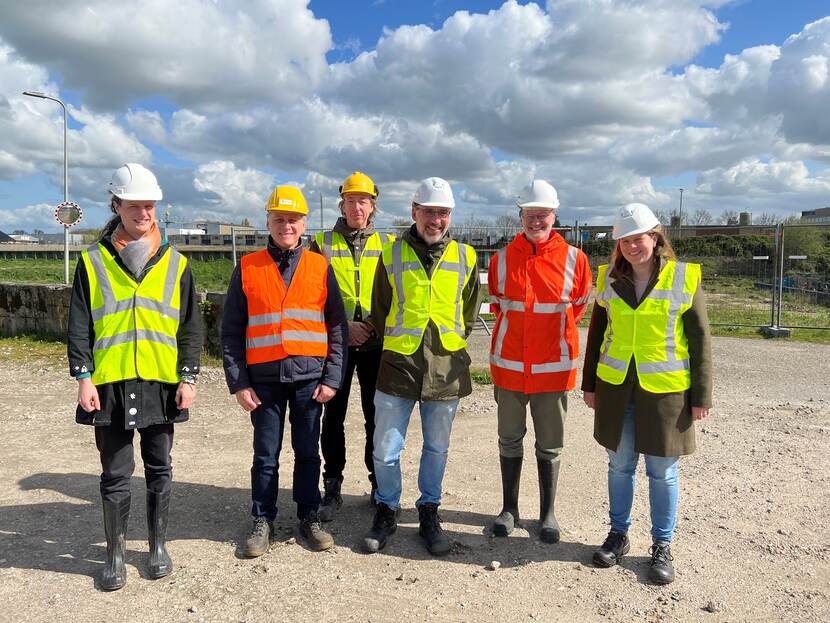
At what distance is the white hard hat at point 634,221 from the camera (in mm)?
3457

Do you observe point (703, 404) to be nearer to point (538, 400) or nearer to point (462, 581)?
point (538, 400)

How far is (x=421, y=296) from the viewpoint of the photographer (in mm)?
3779

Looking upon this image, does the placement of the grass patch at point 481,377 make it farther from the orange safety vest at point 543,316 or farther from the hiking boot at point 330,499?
the orange safety vest at point 543,316

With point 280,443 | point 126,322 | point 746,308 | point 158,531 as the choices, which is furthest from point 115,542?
point 746,308

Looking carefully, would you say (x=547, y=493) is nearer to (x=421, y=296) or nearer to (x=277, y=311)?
(x=421, y=296)

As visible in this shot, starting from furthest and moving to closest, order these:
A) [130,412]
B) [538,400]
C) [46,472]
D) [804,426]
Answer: [804,426] < [46,472] < [538,400] < [130,412]

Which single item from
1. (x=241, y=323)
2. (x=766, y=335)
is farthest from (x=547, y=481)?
(x=766, y=335)

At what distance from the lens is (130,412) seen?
3.37 metres

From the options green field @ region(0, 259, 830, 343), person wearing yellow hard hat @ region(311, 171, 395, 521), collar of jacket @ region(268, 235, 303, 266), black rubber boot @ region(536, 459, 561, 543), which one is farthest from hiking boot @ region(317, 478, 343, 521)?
green field @ region(0, 259, 830, 343)

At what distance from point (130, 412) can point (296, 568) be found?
1289 millimetres

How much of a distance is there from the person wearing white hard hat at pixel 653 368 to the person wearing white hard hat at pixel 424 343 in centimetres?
89

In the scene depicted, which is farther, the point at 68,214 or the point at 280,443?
the point at 68,214

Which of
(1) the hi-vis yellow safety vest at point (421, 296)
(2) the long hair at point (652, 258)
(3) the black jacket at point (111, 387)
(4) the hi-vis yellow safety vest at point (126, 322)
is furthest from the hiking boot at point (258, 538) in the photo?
(2) the long hair at point (652, 258)

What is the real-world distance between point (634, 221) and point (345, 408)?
7.50ft
